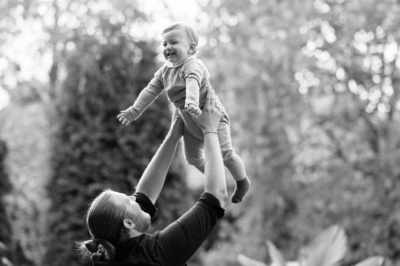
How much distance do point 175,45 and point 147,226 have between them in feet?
2.24

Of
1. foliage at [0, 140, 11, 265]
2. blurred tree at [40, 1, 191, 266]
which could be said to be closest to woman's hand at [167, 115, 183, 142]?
blurred tree at [40, 1, 191, 266]

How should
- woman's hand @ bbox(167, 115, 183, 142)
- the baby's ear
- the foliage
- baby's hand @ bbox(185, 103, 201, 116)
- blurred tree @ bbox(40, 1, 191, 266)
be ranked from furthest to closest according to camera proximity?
the foliage
blurred tree @ bbox(40, 1, 191, 266)
woman's hand @ bbox(167, 115, 183, 142)
the baby's ear
baby's hand @ bbox(185, 103, 201, 116)

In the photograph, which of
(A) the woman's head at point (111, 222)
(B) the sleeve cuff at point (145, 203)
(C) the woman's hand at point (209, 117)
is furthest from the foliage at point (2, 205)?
(C) the woman's hand at point (209, 117)

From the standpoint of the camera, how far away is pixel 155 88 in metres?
2.54

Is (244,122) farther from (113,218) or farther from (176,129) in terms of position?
(113,218)

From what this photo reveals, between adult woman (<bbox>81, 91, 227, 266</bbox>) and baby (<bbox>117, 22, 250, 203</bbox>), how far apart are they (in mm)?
172

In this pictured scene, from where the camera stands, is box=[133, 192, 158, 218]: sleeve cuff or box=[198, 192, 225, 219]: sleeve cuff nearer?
box=[198, 192, 225, 219]: sleeve cuff

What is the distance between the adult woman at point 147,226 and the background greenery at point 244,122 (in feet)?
14.7

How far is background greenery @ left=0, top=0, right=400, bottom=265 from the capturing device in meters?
7.06

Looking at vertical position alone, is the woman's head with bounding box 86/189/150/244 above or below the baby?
below

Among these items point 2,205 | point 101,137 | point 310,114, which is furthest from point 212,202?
point 310,114

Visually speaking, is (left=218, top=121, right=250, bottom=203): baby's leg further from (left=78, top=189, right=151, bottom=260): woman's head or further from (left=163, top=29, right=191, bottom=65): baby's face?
(left=78, top=189, right=151, bottom=260): woman's head

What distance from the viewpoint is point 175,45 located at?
94.1 inches

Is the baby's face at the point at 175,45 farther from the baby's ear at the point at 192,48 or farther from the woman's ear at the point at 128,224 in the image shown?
the woman's ear at the point at 128,224
